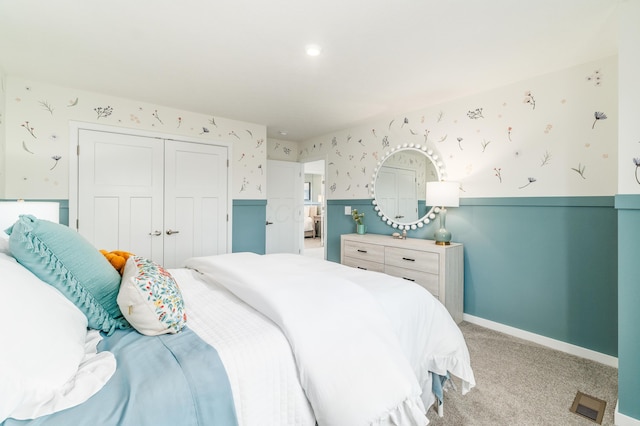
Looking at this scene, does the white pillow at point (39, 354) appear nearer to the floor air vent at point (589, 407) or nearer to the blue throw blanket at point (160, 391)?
the blue throw blanket at point (160, 391)

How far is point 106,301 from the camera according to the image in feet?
4.06

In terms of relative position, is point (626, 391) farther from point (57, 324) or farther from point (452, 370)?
point (57, 324)

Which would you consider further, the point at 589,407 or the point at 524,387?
the point at 524,387

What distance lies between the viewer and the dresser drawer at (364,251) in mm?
3327

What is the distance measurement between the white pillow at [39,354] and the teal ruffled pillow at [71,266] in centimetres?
6

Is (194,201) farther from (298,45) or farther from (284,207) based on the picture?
(298,45)

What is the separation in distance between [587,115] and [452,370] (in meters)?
2.26

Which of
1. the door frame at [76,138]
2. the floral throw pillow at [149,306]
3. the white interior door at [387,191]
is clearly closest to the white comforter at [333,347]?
the floral throw pillow at [149,306]

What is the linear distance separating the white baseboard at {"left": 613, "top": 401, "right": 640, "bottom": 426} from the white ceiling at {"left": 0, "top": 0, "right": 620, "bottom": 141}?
7.54 feet

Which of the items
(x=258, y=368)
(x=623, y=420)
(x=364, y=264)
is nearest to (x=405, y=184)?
(x=364, y=264)

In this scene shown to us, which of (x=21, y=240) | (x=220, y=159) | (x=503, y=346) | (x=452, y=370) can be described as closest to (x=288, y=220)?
(x=220, y=159)

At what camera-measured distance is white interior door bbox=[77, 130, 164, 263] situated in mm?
3072

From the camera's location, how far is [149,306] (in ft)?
3.70

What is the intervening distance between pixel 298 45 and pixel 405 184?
2061 millimetres
